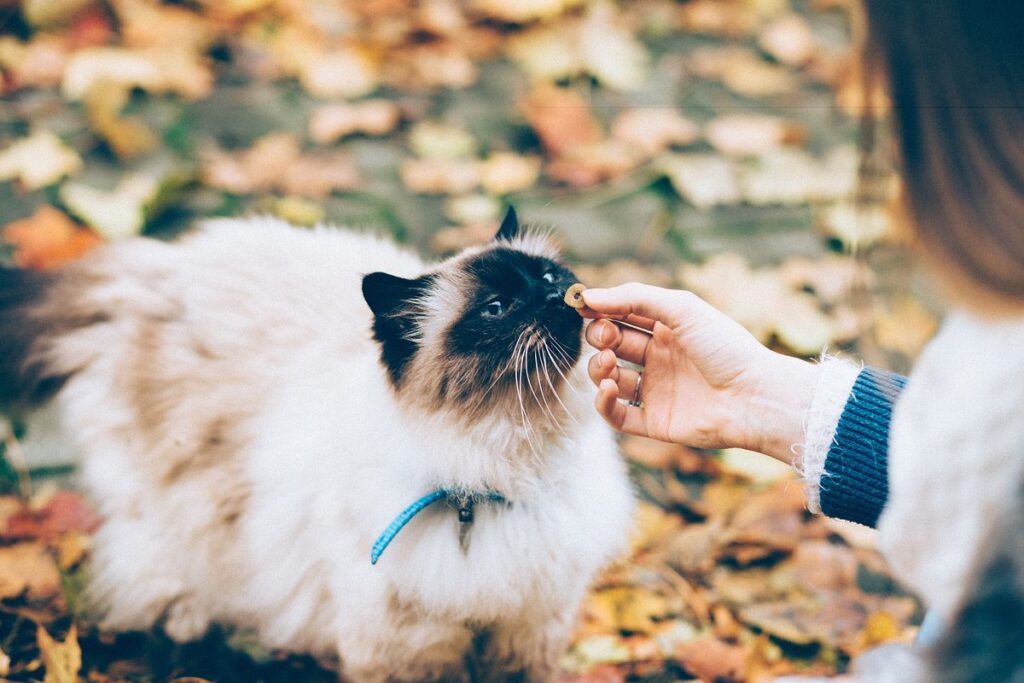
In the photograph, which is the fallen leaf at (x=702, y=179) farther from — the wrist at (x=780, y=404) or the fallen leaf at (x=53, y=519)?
the fallen leaf at (x=53, y=519)

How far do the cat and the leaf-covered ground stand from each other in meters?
0.25

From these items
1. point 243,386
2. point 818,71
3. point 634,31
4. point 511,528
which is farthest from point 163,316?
point 818,71

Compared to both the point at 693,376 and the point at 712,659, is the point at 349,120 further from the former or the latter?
the point at 712,659

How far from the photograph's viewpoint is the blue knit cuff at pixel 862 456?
178cm

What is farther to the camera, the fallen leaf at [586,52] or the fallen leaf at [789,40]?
the fallen leaf at [789,40]

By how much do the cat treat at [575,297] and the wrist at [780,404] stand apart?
1.38ft

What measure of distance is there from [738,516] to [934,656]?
1.28m

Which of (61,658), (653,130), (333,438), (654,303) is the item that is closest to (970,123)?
(654,303)

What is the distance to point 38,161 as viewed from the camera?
316 centimetres

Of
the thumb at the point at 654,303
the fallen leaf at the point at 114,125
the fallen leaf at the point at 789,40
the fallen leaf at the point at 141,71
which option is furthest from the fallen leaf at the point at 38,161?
the fallen leaf at the point at 789,40

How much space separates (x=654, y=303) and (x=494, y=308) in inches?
12.9

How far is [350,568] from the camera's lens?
72.8 inches

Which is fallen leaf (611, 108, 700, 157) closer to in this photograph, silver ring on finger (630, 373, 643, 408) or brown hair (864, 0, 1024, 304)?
silver ring on finger (630, 373, 643, 408)

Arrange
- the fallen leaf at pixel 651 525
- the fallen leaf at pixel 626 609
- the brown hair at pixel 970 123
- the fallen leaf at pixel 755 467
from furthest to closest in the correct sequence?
1. the fallen leaf at pixel 755 467
2. the fallen leaf at pixel 651 525
3. the fallen leaf at pixel 626 609
4. the brown hair at pixel 970 123
